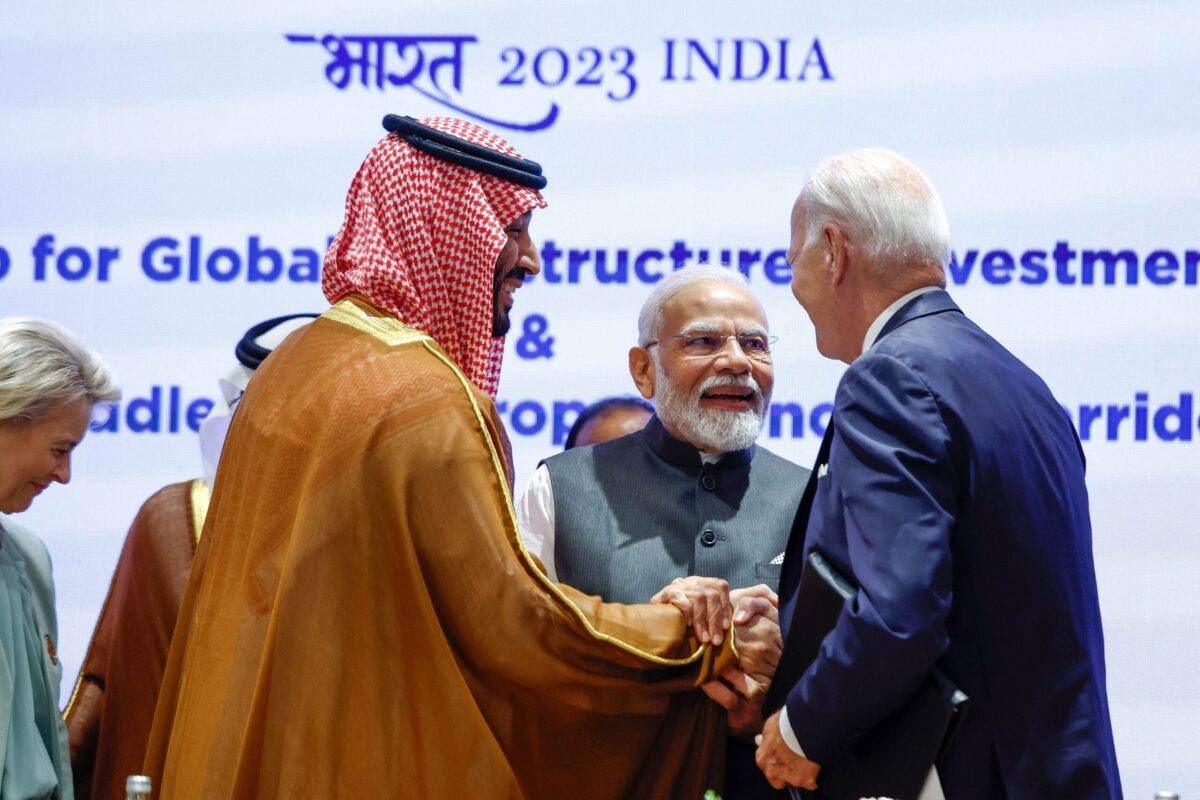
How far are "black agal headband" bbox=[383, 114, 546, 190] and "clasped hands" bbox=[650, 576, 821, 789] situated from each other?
953mm

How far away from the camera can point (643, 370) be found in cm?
445

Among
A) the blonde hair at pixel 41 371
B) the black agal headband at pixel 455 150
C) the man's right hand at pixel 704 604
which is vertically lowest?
the man's right hand at pixel 704 604

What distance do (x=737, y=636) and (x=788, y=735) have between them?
0.50 m

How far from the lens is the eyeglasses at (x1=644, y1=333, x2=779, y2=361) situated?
4.28 meters

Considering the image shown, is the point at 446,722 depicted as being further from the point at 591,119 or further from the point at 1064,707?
the point at 591,119

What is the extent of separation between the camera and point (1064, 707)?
3.00m

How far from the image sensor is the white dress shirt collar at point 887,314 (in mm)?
3273

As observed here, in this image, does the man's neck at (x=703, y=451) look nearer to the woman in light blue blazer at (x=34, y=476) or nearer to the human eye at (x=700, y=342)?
the human eye at (x=700, y=342)

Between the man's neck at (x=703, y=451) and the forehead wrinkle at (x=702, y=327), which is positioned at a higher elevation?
the forehead wrinkle at (x=702, y=327)

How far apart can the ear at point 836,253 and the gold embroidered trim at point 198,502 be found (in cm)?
185

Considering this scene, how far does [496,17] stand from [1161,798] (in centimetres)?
357

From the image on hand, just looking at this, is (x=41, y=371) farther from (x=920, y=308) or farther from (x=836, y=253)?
(x=920, y=308)

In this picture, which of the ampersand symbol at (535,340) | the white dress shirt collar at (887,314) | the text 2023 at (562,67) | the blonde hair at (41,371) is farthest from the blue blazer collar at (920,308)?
the text 2023 at (562,67)

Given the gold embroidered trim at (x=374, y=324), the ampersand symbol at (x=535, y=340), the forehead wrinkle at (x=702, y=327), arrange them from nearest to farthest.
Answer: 1. the gold embroidered trim at (x=374, y=324)
2. the forehead wrinkle at (x=702, y=327)
3. the ampersand symbol at (x=535, y=340)
